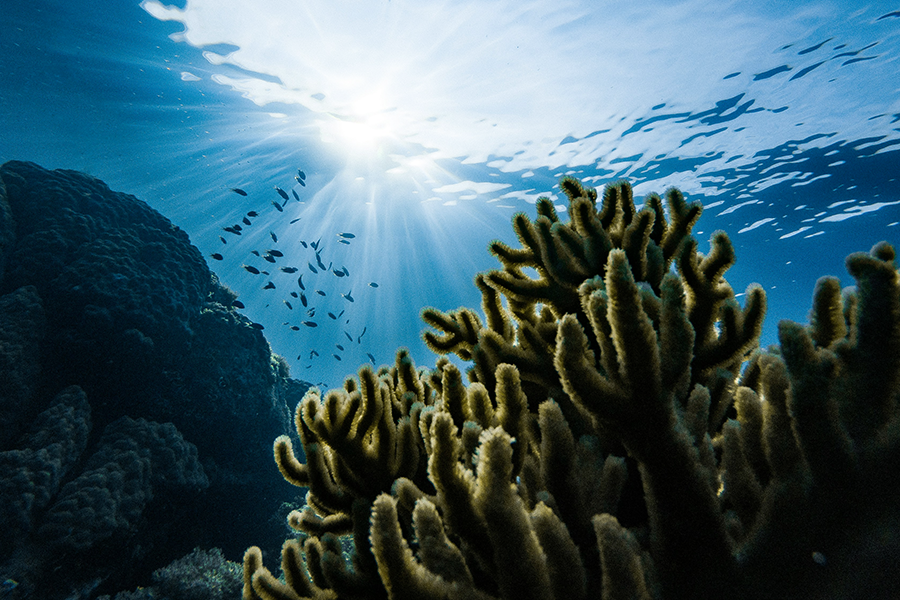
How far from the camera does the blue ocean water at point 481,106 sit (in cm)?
1123

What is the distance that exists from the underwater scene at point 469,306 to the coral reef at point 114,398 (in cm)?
6

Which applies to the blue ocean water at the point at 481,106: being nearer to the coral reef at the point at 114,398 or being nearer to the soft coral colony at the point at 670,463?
the coral reef at the point at 114,398

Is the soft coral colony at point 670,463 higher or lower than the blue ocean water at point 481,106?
lower

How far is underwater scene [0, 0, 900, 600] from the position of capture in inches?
37.7

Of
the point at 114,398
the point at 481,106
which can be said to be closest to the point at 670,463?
the point at 114,398

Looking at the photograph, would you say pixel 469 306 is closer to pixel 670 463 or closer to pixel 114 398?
pixel 670 463

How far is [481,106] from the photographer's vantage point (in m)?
14.9

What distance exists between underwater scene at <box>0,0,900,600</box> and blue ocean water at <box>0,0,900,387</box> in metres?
0.13

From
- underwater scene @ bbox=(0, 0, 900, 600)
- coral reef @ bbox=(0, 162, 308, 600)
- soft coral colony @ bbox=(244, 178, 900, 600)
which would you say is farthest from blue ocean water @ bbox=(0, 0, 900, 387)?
soft coral colony @ bbox=(244, 178, 900, 600)

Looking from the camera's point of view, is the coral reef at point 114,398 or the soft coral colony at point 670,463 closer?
the soft coral colony at point 670,463

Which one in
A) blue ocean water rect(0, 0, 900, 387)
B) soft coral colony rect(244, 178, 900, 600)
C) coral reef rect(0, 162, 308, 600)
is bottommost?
soft coral colony rect(244, 178, 900, 600)

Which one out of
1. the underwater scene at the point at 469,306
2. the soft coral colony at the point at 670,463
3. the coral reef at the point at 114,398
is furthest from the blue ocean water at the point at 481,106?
the soft coral colony at the point at 670,463

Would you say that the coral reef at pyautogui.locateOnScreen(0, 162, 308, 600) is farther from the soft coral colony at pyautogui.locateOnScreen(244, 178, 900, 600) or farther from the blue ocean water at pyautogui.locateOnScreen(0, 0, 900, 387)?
the soft coral colony at pyautogui.locateOnScreen(244, 178, 900, 600)

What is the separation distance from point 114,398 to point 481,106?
48.4 ft
